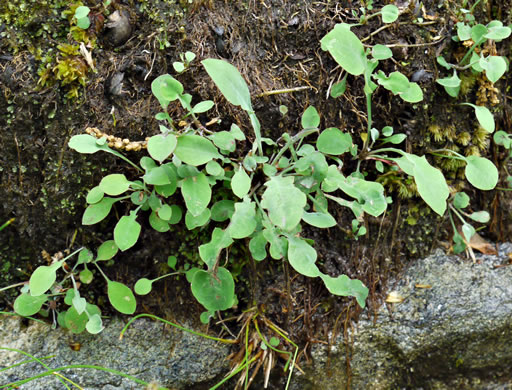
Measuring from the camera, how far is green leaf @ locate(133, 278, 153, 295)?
1619 millimetres

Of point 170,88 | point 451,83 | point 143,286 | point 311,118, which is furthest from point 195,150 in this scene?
point 451,83

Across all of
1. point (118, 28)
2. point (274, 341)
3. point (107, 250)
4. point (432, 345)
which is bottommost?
point (432, 345)

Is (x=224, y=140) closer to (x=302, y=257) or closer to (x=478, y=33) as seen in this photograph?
(x=302, y=257)

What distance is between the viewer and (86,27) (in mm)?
1569

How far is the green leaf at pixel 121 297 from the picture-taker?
1.61 meters

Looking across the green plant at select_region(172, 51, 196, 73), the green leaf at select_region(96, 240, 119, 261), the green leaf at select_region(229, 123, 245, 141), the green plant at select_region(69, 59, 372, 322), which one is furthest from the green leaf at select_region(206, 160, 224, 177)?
the green leaf at select_region(96, 240, 119, 261)

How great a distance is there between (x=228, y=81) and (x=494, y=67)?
0.97 m

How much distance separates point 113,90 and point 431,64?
1164 millimetres

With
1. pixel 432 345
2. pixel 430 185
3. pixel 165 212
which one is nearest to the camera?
pixel 430 185

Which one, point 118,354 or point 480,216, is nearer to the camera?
point 118,354

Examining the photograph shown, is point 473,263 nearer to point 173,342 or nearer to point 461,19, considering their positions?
point 461,19

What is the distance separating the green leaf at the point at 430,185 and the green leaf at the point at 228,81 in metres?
0.57

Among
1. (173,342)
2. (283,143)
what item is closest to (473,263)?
(283,143)

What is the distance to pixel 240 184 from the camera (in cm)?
145
